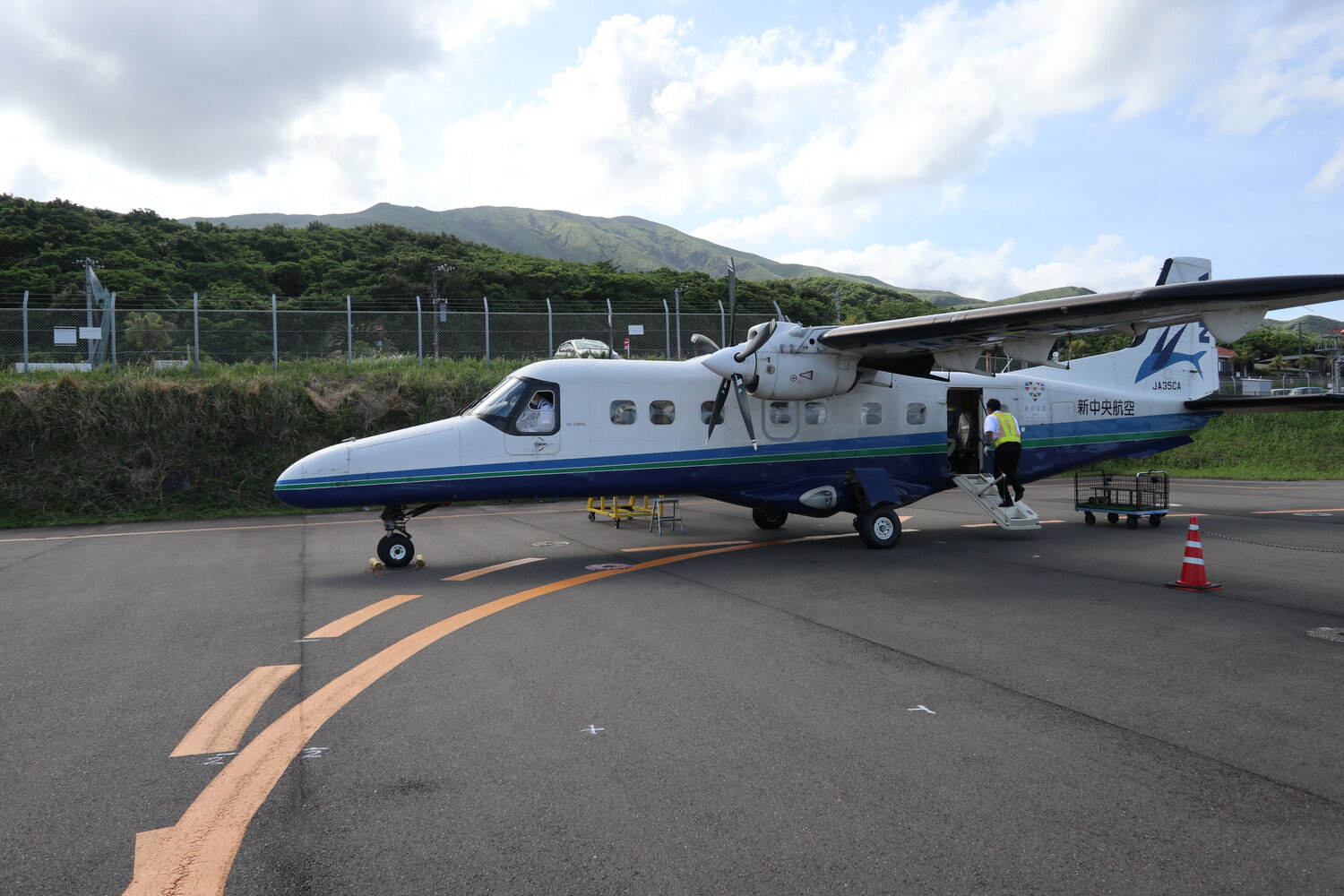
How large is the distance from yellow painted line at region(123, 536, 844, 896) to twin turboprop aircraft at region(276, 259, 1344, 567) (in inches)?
174

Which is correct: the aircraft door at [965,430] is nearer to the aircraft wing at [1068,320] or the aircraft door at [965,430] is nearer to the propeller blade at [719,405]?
the aircraft wing at [1068,320]

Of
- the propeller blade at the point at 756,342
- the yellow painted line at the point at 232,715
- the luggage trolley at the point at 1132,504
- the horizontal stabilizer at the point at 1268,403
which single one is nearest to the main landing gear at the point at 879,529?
the propeller blade at the point at 756,342

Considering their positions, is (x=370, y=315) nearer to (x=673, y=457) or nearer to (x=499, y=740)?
(x=673, y=457)

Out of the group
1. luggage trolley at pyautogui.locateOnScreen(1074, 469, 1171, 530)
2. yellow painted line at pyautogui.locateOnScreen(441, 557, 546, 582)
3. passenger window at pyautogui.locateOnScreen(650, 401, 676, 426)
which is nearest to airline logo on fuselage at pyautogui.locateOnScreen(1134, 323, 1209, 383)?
luggage trolley at pyautogui.locateOnScreen(1074, 469, 1171, 530)

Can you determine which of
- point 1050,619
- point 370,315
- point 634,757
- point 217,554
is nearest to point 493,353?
point 370,315

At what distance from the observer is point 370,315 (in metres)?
22.7

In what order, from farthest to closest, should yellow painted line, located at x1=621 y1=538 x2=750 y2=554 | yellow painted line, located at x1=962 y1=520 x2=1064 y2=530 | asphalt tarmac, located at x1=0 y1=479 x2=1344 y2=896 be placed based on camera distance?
yellow painted line, located at x1=962 y1=520 x2=1064 y2=530
yellow painted line, located at x1=621 y1=538 x2=750 y2=554
asphalt tarmac, located at x1=0 y1=479 x2=1344 y2=896

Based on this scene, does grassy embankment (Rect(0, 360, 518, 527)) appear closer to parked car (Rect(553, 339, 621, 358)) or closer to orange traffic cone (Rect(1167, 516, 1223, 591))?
parked car (Rect(553, 339, 621, 358))

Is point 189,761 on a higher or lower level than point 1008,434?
lower

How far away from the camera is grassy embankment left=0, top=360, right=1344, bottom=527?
17469 mm

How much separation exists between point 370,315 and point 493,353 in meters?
3.59

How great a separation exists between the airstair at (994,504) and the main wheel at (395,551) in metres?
8.75

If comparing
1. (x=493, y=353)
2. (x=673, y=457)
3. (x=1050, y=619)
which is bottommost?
(x=1050, y=619)

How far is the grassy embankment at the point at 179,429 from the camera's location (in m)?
17.5
